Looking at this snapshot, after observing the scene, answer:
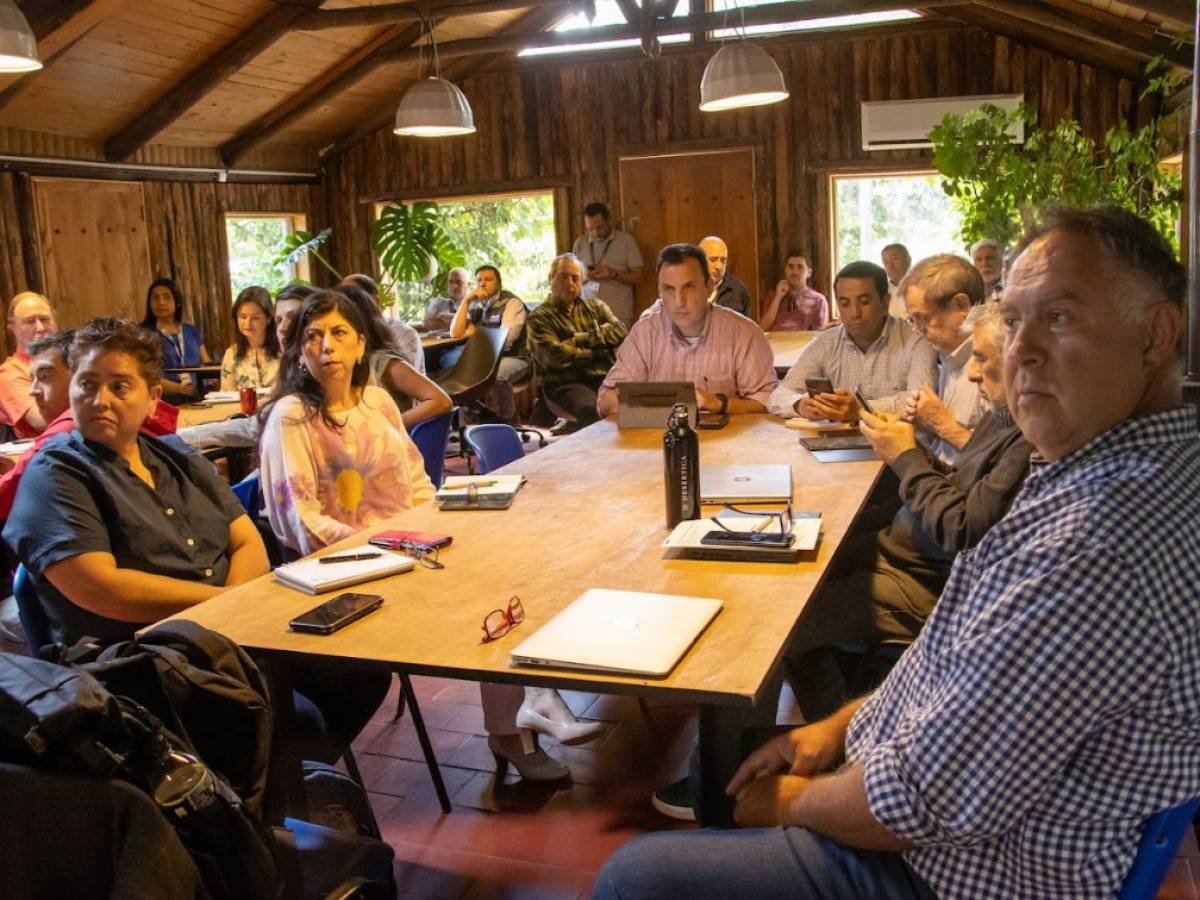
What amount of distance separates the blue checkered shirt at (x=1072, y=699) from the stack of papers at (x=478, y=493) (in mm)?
1566

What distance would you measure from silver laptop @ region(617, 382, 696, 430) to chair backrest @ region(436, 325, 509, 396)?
150 inches

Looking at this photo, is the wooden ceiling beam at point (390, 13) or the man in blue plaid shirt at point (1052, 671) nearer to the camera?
the man in blue plaid shirt at point (1052, 671)

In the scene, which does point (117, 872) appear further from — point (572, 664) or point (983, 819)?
point (983, 819)

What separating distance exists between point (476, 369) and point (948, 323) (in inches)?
189

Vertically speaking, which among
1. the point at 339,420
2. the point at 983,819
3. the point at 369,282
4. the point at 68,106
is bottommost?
the point at 983,819

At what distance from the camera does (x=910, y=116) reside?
950cm

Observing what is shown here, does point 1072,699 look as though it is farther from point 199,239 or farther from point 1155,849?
point 199,239

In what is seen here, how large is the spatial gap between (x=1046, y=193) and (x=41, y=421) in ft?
17.6

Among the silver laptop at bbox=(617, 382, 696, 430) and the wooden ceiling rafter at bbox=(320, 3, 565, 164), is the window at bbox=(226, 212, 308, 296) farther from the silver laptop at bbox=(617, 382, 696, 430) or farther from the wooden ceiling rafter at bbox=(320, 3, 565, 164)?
the silver laptop at bbox=(617, 382, 696, 430)

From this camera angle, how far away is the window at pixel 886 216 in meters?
9.99

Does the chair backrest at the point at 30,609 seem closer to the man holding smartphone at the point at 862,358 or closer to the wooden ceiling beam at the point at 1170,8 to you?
the man holding smartphone at the point at 862,358

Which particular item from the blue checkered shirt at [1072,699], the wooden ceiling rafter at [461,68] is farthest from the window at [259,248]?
the blue checkered shirt at [1072,699]

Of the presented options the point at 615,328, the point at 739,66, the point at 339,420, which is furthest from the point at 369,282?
the point at 339,420

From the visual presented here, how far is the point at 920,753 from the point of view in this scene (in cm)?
122
